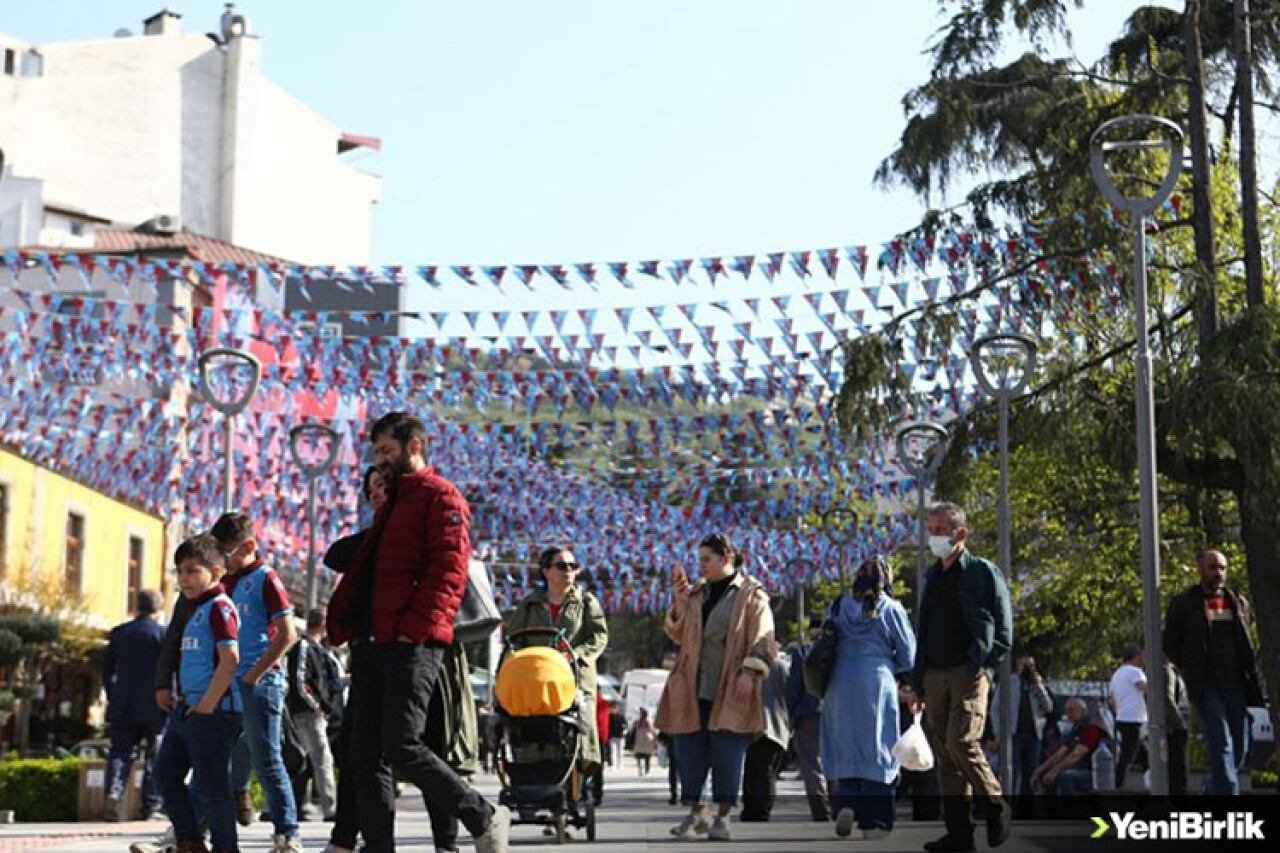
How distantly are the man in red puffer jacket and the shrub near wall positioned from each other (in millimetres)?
9877

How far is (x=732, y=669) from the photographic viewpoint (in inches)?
523

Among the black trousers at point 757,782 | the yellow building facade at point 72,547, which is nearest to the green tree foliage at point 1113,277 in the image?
the black trousers at point 757,782

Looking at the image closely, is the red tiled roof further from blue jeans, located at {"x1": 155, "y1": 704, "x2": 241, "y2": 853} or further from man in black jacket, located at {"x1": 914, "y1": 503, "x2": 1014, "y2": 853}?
blue jeans, located at {"x1": 155, "y1": 704, "x2": 241, "y2": 853}

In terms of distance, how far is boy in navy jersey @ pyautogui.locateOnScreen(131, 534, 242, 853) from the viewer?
32.9ft

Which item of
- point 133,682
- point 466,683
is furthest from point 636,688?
point 466,683

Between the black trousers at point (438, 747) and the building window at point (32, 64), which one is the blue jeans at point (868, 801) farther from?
the building window at point (32, 64)

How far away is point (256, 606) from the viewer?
35.7ft

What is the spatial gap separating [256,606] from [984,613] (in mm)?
3800

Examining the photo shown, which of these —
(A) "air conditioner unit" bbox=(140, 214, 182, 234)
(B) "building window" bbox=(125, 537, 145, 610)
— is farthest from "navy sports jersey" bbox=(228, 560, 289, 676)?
(A) "air conditioner unit" bbox=(140, 214, 182, 234)

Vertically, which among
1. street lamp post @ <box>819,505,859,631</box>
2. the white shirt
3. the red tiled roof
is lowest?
the white shirt

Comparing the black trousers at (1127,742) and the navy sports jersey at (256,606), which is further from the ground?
the navy sports jersey at (256,606)

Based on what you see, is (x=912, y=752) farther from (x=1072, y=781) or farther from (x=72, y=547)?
(x=72, y=547)

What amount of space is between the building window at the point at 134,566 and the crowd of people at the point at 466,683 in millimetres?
27790

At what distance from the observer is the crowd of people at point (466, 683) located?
8.95m
